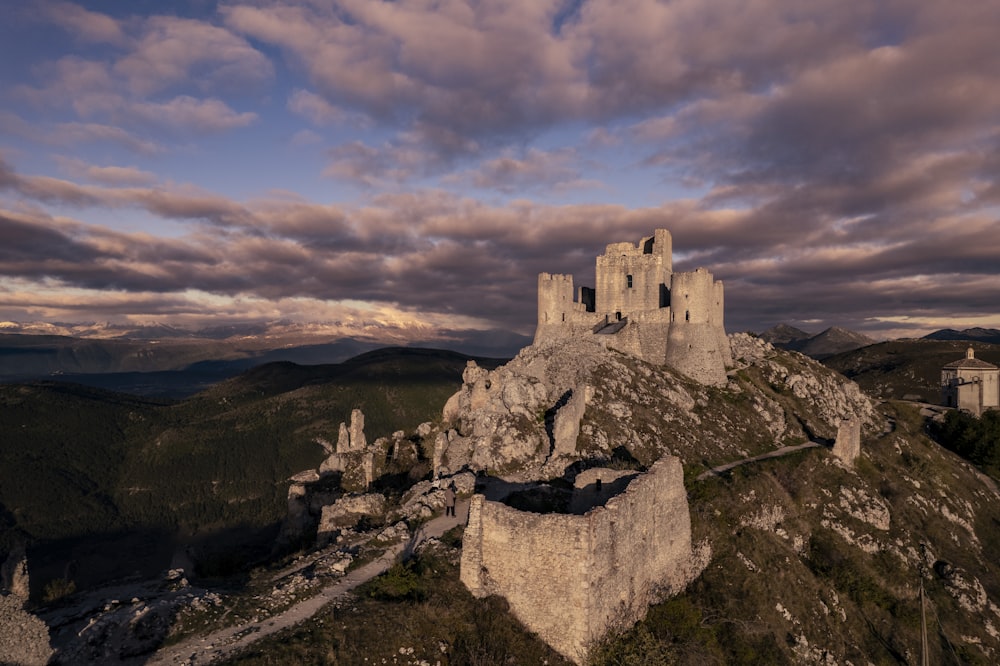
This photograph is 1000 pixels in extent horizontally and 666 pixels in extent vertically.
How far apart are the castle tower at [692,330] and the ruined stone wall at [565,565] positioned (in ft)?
136

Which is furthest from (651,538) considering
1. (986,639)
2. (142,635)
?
(986,639)

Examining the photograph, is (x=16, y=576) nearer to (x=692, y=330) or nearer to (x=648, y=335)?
(x=648, y=335)

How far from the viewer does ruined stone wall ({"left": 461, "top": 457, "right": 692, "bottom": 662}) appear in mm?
22031

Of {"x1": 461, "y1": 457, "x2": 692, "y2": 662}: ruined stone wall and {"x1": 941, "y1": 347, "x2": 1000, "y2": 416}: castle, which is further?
{"x1": 941, "y1": 347, "x2": 1000, "y2": 416}: castle

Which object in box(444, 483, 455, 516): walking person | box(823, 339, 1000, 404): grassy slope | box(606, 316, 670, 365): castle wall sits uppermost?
box(606, 316, 670, 365): castle wall

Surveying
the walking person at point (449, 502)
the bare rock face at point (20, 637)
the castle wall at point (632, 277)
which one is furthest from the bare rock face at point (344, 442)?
A: the bare rock face at point (20, 637)

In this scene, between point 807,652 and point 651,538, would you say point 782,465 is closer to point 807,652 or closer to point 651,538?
point 807,652

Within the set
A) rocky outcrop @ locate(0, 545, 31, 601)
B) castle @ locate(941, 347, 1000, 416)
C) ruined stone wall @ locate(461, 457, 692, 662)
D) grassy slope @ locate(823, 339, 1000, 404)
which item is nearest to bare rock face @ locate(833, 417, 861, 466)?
ruined stone wall @ locate(461, 457, 692, 662)

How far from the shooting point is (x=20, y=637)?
17.2m

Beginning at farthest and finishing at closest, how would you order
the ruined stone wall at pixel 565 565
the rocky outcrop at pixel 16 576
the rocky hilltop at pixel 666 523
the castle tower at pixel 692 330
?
the castle tower at pixel 692 330
the rocky outcrop at pixel 16 576
the rocky hilltop at pixel 666 523
the ruined stone wall at pixel 565 565

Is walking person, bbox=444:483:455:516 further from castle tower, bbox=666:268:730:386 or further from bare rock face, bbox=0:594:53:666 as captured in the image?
castle tower, bbox=666:268:730:386

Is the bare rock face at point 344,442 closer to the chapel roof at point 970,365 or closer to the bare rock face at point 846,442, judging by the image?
the bare rock face at point 846,442

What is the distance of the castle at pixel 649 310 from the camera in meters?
65.3

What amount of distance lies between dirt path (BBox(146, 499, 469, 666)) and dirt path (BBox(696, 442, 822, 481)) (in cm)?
2591
